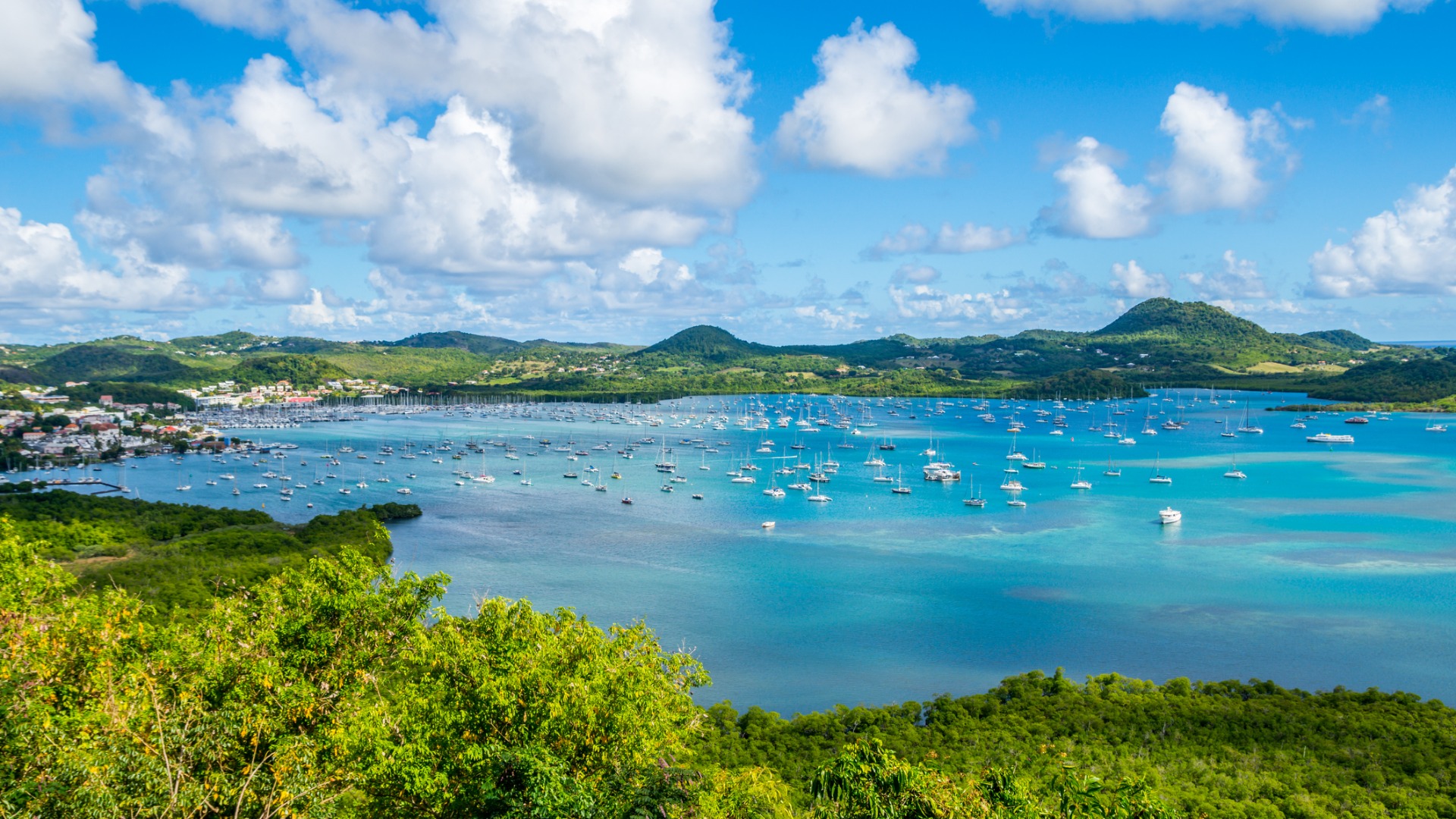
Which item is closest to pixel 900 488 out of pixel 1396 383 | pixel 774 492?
pixel 774 492

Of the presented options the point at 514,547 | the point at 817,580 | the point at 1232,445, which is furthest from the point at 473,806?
the point at 1232,445

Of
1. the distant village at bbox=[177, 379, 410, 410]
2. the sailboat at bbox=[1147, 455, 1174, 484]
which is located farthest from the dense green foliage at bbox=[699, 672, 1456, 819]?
the distant village at bbox=[177, 379, 410, 410]

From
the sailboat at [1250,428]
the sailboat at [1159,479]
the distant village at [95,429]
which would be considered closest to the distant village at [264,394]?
the distant village at [95,429]

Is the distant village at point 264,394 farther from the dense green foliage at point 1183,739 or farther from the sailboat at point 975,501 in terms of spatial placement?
the dense green foliage at point 1183,739

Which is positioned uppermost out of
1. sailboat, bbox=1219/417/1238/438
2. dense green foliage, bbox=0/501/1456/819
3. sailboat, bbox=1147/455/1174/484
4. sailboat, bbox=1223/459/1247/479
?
dense green foliage, bbox=0/501/1456/819

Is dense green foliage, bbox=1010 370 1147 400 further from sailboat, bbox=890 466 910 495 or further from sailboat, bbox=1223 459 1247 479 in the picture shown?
sailboat, bbox=890 466 910 495

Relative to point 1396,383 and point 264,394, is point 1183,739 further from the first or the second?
point 264,394

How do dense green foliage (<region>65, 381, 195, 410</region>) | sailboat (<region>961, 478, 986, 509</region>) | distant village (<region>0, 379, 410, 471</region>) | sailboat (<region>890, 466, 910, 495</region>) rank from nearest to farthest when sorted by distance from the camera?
sailboat (<region>961, 478, 986, 509</region>) → sailboat (<region>890, 466, 910, 495</region>) → distant village (<region>0, 379, 410, 471</region>) → dense green foliage (<region>65, 381, 195, 410</region>)
